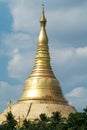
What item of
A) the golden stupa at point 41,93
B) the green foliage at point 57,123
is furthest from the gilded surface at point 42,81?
the green foliage at point 57,123

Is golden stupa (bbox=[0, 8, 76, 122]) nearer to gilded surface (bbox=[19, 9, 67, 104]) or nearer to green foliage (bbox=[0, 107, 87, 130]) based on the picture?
gilded surface (bbox=[19, 9, 67, 104])

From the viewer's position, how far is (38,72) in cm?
9600

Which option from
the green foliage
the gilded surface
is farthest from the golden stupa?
the green foliage

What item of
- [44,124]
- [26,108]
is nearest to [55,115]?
[44,124]

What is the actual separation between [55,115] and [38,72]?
1806 cm

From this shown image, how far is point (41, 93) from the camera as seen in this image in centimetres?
9475

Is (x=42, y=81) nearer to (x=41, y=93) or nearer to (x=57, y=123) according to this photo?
(x=41, y=93)

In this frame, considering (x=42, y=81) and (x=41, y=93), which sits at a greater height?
(x=42, y=81)

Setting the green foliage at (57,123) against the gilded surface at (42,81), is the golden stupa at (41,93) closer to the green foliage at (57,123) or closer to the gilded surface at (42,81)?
the gilded surface at (42,81)

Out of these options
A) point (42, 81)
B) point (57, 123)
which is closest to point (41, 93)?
point (42, 81)

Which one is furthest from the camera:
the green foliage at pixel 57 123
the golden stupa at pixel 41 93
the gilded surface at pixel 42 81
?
the gilded surface at pixel 42 81

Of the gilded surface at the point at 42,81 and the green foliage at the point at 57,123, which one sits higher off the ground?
the gilded surface at the point at 42,81

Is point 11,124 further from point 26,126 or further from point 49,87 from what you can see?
point 49,87

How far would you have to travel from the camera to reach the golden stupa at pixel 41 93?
91500 mm
